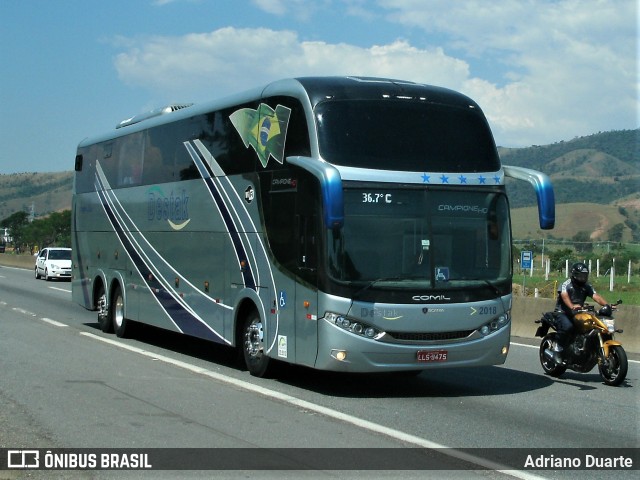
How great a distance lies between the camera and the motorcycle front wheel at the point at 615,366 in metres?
13.0

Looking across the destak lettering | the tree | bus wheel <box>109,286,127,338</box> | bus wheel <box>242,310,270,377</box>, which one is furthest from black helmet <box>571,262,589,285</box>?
the tree

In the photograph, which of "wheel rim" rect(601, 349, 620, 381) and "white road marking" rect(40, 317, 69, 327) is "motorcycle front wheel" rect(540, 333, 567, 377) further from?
"white road marking" rect(40, 317, 69, 327)

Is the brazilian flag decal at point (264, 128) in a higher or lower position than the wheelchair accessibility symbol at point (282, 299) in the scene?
higher

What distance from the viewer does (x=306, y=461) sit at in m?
8.34

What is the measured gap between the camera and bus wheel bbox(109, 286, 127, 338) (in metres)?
19.3

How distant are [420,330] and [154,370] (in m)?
4.54

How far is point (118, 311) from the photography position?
19625 millimetres

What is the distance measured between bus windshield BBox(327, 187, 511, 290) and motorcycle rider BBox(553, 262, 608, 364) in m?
1.77

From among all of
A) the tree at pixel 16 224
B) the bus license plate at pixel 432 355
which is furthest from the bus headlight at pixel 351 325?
the tree at pixel 16 224

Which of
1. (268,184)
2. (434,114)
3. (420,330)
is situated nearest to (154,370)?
(268,184)

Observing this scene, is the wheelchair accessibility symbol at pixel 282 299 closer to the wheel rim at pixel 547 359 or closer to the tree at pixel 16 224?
the wheel rim at pixel 547 359

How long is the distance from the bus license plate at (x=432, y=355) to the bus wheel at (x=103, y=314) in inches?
388

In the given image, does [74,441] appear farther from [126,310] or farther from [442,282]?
[126,310]

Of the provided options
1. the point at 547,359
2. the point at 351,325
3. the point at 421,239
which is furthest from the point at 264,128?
the point at 547,359
